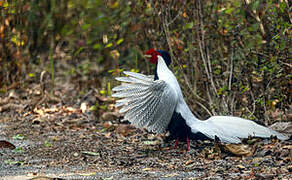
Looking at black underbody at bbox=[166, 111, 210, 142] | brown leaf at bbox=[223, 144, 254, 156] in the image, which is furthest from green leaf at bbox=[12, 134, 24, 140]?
brown leaf at bbox=[223, 144, 254, 156]

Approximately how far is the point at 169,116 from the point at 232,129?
548 mm

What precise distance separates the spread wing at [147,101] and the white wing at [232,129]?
1.06ft

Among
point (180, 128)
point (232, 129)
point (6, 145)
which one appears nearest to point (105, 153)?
point (180, 128)

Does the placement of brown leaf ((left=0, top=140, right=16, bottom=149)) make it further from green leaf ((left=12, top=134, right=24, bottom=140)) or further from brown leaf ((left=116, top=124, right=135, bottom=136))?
brown leaf ((left=116, top=124, right=135, bottom=136))

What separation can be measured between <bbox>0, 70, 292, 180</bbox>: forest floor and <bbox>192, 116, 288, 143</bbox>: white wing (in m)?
0.09

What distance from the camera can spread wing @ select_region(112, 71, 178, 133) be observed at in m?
4.12

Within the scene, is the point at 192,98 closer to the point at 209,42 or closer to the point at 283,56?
the point at 209,42

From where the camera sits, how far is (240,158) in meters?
3.72

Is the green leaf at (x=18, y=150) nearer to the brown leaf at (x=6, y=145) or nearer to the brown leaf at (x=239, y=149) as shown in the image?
the brown leaf at (x=6, y=145)

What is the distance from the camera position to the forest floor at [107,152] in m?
3.41

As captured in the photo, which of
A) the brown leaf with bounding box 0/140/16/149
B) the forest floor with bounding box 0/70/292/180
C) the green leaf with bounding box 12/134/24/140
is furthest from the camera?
the green leaf with bounding box 12/134/24/140

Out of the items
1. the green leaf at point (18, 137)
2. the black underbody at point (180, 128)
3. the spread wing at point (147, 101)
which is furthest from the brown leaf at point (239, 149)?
the green leaf at point (18, 137)

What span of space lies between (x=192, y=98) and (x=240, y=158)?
162cm

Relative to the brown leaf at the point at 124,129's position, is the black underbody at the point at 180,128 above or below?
above
